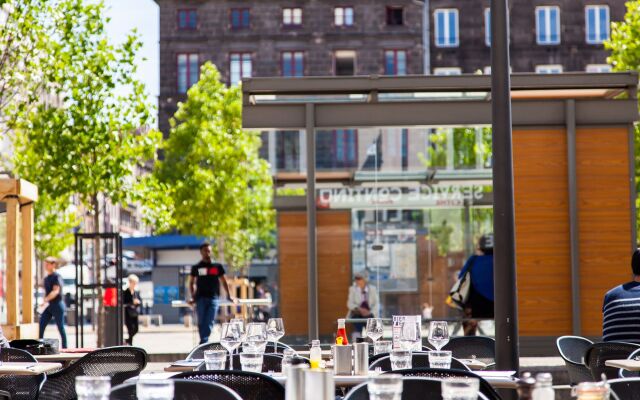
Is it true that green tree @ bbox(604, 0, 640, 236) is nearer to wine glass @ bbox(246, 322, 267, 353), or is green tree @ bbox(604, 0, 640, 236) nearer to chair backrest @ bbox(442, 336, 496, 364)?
chair backrest @ bbox(442, 336, 496, 364)

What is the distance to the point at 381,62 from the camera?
251 feet

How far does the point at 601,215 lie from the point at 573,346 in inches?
268

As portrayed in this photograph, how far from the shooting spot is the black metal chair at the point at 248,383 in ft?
19.6

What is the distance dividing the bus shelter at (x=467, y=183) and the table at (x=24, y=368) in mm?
8522

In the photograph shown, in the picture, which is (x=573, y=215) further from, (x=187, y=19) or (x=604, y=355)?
(x=187, y=19)

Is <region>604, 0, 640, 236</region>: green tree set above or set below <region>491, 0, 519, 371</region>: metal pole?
above

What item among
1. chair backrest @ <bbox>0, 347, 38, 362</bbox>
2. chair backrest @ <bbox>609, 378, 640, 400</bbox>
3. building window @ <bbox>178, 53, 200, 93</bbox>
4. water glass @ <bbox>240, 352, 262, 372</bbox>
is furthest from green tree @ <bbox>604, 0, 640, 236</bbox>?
building window @ <bbox>178, 53, 200, 93</bbox>

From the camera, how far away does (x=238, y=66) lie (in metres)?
76.4

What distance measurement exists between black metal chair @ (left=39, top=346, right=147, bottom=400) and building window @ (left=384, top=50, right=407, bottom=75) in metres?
67.5

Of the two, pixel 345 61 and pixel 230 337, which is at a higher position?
pixel 345 61

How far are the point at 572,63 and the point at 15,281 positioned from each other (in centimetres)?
5635

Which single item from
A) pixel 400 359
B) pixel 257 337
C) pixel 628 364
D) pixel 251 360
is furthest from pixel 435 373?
pixel 628 364

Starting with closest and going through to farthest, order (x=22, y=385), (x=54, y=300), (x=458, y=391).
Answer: (x=458, y=391)
(x=22, y=385)
(x=54, y=300)

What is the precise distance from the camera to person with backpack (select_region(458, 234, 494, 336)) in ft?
57.2
